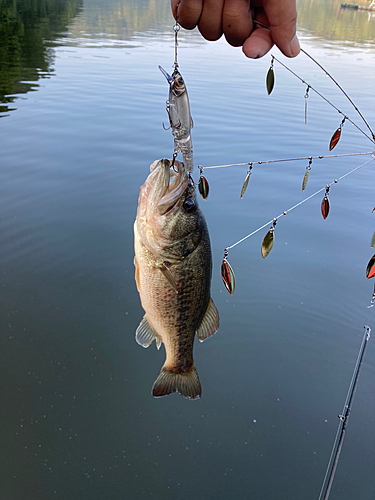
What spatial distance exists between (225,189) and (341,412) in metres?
4.84

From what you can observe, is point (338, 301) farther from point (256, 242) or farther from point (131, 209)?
point (131, 209)

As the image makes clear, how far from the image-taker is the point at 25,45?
22281 millimetres

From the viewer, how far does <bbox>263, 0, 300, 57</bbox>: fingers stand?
69.5 inches

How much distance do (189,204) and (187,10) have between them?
2.99ft

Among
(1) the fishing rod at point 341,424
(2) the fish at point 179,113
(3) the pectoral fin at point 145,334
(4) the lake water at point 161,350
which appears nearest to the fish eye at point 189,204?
(2) the fish at point 179,113

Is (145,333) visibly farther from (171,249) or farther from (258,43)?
(258,43)

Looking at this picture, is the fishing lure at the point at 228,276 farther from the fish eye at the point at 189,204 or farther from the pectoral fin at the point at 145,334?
the pectoral fin at the point at 145,334

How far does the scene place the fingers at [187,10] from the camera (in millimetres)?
1812

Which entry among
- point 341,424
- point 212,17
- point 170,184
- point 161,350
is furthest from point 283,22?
point 161,350

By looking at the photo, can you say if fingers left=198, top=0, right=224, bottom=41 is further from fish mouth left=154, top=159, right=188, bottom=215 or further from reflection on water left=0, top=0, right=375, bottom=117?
reflection on water left=0, top=0, right=375, bottom=117

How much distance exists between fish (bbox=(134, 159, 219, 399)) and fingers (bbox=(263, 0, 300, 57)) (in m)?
0.79

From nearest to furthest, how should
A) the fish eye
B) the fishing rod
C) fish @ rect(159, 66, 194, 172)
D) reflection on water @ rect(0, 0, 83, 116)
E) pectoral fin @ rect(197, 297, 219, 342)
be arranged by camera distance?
fish @ rect(159, 66, 194, 172) < the fish eye < pectoral fin @ rect(197, 297, 219, 342) < the fishing rod < reflection on water @ rect(0, 0, 83, 116)

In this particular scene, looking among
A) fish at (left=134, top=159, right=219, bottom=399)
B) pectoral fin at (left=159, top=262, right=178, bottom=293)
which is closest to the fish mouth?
fish at (left=134, top=159, right=219, bottom=399)

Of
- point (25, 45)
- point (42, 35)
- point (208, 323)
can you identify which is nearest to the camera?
point (208, 323)
